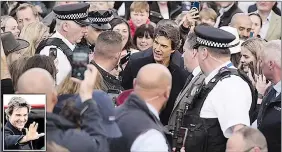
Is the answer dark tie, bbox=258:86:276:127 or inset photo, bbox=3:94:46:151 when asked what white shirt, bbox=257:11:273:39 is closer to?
dark tie, bbox=258:86:276:127

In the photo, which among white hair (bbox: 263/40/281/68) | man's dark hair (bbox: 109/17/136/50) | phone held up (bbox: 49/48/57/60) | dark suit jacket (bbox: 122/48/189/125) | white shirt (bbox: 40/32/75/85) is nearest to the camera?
white shirt (bbox: 40/32/75/85)

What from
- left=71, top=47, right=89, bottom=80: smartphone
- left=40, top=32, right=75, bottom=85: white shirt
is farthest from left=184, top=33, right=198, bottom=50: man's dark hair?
left=71, top=47, right=89, bottom=80: smartphone

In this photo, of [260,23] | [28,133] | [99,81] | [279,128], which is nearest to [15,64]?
[99,81]

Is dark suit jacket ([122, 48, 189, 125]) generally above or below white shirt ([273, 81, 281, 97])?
below

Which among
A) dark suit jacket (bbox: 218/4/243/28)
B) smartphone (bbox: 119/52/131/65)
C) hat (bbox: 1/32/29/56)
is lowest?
dark suit jacket (bbox: 218/4/243/28)

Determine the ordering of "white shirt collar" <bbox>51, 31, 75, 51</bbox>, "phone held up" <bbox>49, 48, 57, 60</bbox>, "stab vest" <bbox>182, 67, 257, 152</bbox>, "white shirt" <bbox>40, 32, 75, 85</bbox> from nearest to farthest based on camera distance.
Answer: "stab vest" <bbox>182, 67, 257, 152</bbox> < "white shirt" <bbox>40, 32, 75, 85</bbox> < "phone held up" <bbox>49, 48, 57, 60</bbox> < "white shirt collar" <bbox>51, 31, 75, 51</bbox>

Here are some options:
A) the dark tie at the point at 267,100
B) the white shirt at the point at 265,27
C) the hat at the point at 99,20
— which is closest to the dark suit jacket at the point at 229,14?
the white shirt at the point at 265,27

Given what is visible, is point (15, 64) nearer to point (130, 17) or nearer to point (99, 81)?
point (99, 81)

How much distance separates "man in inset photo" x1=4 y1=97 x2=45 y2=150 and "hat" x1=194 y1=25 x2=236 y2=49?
175 cm

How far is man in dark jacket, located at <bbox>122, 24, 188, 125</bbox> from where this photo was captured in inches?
284

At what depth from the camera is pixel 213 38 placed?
5.84 meters

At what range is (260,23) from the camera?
9688mm

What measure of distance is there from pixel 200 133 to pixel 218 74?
0.45 metres

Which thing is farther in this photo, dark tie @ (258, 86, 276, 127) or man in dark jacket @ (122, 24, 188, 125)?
man in dark jacket @ (122, 24, 188, 125)
